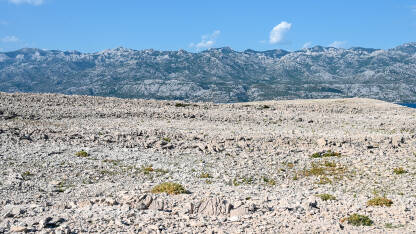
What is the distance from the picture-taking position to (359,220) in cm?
1758

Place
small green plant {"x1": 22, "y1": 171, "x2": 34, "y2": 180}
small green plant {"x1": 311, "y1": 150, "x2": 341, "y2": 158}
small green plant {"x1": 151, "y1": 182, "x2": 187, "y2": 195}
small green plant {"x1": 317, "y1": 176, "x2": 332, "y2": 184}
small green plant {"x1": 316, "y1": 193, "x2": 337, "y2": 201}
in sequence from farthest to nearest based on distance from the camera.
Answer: small green plant {"x1": 311, "y1": 150, "x2": 341, "y2": 158}, small green plant {"x1": 317, "y1": 176, "x2": 332, "y2": 184}, small green plant {"x1": 22, "y1": 171, "x2": 34, "y2": 180}, small green plant {"x1": 151, "y1": 182, "x2": 187, "y2": 195}, small green plant {"x1": 316, "y1": 193, "x2": 337, "y2": 201}

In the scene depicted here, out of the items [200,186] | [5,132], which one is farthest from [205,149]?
[5,132]

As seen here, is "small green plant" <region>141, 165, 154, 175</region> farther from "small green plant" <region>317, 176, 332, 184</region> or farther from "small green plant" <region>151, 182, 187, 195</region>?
"small green plant" <region>317, 176, 332, 184</region>

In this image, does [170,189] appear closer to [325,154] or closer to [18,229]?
[18,229]

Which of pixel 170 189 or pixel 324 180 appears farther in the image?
pixel 324 180

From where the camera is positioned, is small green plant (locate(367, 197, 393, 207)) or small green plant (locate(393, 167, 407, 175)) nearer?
small green plant (locate(367, 197, 393, 207))

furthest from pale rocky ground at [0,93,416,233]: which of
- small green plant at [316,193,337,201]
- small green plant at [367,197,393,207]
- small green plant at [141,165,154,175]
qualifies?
small green plant at [367,197,393,207]

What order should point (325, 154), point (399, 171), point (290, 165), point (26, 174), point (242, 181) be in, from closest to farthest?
point (26, 174), point (242, 181), point (399, 171), point (290, 165), point (325, 154)

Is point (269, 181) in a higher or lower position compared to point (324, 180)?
lower

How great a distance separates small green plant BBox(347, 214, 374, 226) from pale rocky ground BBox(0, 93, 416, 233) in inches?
17.0

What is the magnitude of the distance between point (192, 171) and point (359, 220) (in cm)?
1413

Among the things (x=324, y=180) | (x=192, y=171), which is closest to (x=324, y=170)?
(x=324, y=180)

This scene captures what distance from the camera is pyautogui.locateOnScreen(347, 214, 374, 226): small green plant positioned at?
17.4 m

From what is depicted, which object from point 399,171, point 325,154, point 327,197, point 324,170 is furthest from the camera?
point 325,154
